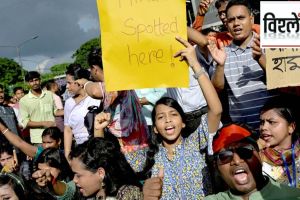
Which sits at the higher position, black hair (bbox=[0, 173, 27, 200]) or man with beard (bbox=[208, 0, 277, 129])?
man with beard (bbox=[208, 0, 277, 129])

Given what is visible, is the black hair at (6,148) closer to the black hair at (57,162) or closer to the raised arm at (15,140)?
the raised arm at (15,140)

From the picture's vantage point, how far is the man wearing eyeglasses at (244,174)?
301 centimetres

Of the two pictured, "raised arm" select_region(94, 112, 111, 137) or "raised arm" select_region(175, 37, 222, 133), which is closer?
"raised arm" select_region(175, 37, 222, 133)

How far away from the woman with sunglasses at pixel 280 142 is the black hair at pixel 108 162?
88cm

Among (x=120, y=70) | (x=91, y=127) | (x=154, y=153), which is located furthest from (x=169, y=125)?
(x=91, y=127)

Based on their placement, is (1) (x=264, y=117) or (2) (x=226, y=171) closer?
(2) (x=226, y=171)

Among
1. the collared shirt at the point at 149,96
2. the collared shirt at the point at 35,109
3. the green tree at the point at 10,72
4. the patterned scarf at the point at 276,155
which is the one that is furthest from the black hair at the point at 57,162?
the green tree at the point at 10,72

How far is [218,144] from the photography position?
317 cm

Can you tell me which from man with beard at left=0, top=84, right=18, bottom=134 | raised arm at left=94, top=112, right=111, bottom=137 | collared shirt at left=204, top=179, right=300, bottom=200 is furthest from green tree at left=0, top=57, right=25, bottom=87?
collared shirt at left=204, top=179, right=300, bottom=200

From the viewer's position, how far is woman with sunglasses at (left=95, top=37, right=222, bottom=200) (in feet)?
11.2

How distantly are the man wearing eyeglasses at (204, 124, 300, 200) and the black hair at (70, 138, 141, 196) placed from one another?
610 mm

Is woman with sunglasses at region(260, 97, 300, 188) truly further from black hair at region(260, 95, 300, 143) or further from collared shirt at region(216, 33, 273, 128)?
collared shirt at region(216, 33, 273, 128)

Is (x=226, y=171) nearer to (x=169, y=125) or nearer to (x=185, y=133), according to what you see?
(x=169, y=125)

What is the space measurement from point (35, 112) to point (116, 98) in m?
3.77
